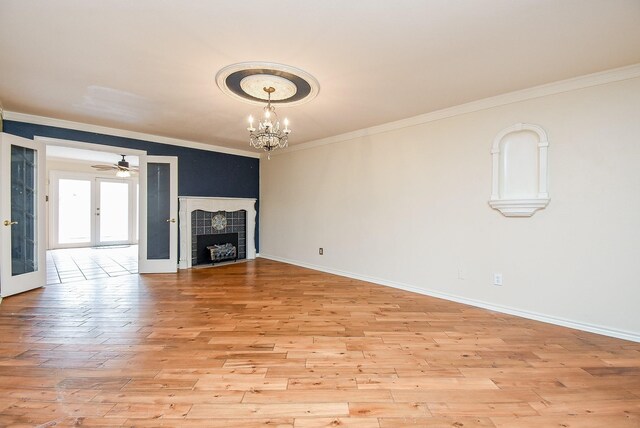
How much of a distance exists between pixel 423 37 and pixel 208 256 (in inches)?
202

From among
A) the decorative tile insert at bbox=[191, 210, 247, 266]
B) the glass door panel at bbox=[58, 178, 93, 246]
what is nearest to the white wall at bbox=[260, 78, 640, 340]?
the decorative tile insert at bbox=[191, 210, 247, 266]

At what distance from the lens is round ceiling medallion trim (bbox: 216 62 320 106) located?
99.7 inches

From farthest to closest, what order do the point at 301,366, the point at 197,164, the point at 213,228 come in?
the point at 213,228 < the point at 197,164 < the point at 301,366

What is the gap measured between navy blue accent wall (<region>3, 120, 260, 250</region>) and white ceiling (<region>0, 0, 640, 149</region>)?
2.43 ft

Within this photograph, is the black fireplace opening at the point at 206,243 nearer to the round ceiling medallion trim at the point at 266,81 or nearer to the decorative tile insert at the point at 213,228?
the decorative tile insert at the point at 213,228

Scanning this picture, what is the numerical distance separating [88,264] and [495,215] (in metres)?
7.16

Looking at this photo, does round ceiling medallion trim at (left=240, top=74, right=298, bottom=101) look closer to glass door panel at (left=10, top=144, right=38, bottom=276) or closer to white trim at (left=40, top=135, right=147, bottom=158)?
white trim at (left=40, top=135, right=147, bottom=158)

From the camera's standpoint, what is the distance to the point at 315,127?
172 inches

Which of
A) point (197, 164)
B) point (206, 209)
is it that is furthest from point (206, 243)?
point (197, 164)

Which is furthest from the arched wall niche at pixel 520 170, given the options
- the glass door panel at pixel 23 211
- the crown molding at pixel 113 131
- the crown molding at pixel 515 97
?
the glass door panel at pixel 23 211

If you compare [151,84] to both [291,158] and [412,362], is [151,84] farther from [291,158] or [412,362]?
[412,362]

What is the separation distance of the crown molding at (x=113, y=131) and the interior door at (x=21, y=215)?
0.38m

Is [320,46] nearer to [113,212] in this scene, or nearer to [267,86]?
[267,86]

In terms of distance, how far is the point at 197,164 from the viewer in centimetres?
555
